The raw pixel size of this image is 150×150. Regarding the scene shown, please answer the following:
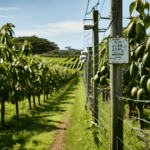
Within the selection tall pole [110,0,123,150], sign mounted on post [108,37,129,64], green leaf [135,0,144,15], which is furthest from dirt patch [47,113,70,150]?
green leaf [135,0,144,15]

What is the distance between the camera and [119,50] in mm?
1990

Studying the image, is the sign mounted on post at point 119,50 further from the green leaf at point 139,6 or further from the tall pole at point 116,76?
the green leaf at point 139,6

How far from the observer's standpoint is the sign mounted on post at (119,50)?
1.92 meters

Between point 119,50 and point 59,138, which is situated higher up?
point 119,50

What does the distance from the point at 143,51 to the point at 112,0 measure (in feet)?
3.31

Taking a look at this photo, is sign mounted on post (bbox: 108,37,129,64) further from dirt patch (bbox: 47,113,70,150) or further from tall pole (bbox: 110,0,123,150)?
dirt patch (bbox: 47,113,70,150)

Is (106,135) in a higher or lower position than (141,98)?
lower

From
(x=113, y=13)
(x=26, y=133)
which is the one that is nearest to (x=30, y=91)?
(x=26, y=133)

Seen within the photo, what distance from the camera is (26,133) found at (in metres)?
6.42

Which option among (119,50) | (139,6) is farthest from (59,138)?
(139,6)

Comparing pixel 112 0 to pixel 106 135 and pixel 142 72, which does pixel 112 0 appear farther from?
pixel 106 135

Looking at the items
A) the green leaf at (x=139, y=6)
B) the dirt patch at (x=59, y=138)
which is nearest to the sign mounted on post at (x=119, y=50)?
the green leaf at (x=139, y=6)

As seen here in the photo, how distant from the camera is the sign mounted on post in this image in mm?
1918

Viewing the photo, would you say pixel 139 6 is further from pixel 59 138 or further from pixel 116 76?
pixel 59 138
